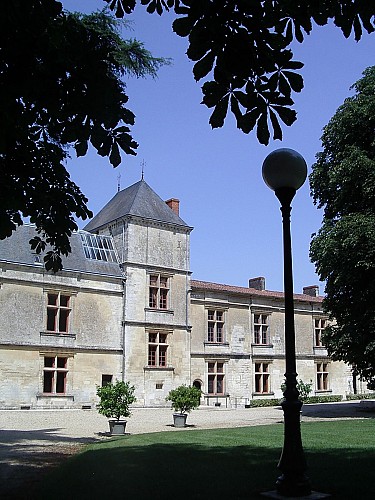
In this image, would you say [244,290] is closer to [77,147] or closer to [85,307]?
[85,307]

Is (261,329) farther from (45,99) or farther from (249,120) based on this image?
(249,120)

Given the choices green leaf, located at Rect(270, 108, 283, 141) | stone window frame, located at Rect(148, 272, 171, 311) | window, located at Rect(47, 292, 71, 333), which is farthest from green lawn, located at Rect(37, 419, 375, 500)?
stone window frame, located at Rect(148, 272, 171, 311)

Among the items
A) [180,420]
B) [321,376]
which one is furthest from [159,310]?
[321,376]

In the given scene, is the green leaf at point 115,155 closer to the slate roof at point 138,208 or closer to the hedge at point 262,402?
the slate roof at point 138,208

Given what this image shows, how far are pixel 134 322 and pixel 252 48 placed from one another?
24.1 metres

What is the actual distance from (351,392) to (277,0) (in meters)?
35.6

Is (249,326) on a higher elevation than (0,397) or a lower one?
higher

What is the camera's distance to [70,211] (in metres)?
6.73

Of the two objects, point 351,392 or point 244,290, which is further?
point 351,392

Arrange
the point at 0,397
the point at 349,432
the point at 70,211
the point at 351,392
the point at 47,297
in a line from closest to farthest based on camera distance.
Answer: the point at 70,211 → the point at 349,432 → the point at 0,397 → the point at 47,297 → the point at 351,392

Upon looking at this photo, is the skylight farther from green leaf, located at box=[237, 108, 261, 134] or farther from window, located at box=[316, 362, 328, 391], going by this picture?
green leaf, located at box=[237, 108, 261, 134]

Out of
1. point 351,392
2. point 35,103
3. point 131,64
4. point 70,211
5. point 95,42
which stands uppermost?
point 131,64

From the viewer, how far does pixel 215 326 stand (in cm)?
3083

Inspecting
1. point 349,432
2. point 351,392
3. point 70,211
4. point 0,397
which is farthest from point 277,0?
point 351,392
